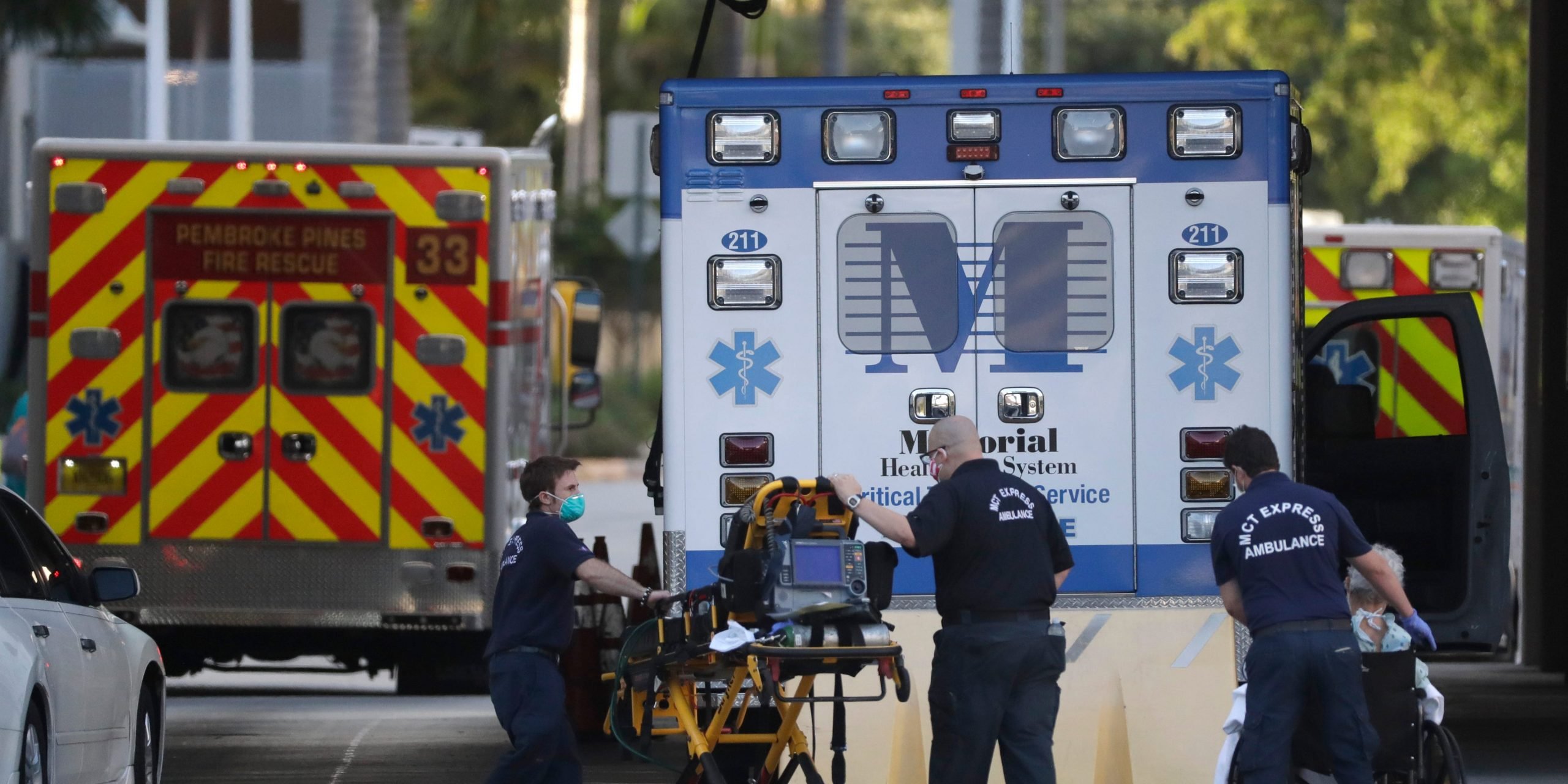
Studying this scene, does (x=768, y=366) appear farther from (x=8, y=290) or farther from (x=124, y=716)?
(x=8, y=290)

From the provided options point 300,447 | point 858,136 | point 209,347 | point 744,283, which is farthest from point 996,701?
point 209,347

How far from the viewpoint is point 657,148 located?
8898 millimetres

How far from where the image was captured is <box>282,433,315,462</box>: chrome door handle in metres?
11.8

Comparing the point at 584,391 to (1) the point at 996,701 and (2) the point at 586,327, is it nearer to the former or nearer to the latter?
(2) the point at 586,327

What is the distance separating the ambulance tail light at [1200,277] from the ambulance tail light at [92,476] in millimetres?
A: 5725

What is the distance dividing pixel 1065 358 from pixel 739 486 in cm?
131

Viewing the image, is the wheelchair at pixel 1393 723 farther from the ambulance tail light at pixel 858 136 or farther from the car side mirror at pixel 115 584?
the car side mirror at pixel 115 584

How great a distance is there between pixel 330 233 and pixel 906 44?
44151mm

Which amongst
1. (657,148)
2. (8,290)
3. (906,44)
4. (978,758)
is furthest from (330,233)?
(906,44)

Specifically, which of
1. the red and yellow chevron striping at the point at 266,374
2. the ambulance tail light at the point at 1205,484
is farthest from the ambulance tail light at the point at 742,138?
the red and yellow chevron striping at the point at 266,374

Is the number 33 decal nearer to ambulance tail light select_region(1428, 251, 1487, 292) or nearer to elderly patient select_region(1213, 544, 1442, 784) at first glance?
elderly patient select_region(1213, 544, 1442, 784)

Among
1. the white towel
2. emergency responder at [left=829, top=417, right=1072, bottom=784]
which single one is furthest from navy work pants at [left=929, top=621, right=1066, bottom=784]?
the white towel

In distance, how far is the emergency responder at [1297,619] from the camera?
7.72 m

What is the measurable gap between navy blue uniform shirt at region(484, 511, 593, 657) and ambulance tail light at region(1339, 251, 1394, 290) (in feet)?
24.8
